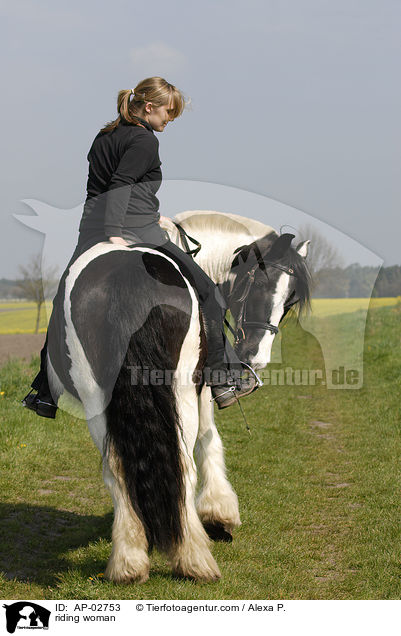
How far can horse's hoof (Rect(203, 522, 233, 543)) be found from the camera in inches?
189

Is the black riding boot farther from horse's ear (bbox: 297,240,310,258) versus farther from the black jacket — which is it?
horse's ear (bbox: 297,240,310,258)

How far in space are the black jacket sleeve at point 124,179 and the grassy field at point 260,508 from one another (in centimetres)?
225

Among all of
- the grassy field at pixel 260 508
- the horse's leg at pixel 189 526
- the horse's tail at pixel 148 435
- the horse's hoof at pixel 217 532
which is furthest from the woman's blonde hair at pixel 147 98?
the horse's hoof at pixel 217 532

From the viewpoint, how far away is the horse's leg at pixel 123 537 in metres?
3.52

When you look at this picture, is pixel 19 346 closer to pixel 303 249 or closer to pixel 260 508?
pixel 260 508

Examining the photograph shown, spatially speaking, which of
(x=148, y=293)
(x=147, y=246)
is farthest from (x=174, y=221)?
(x=148, y=293)

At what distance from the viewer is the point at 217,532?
15.9ft

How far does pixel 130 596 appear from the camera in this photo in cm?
347

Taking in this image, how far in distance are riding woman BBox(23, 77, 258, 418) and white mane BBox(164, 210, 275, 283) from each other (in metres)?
0.57

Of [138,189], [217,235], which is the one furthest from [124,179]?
[217,235]

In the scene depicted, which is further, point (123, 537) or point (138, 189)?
point (138, 189)

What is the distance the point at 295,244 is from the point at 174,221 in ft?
3.28

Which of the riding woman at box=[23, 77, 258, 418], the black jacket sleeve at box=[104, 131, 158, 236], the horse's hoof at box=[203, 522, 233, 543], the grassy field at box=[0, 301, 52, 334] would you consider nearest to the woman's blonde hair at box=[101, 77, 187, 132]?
the riding woman at box=[23, 77, 258, 418]

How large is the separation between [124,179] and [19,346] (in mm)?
12419
